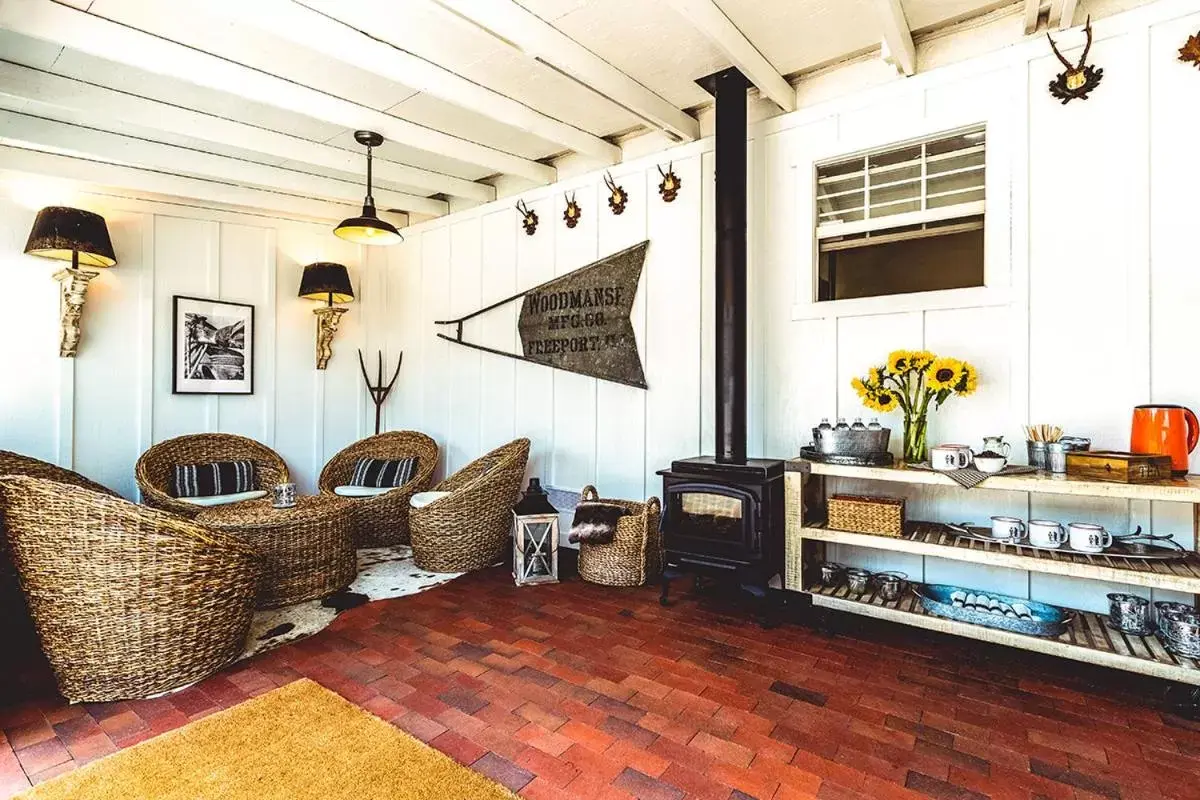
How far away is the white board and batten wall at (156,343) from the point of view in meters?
4.34

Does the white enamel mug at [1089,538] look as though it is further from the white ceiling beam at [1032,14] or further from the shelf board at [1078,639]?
the white ceiling beam at [1032,14]

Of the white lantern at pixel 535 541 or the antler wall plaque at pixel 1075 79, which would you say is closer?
the antler wall plaque at pixel 1075 79

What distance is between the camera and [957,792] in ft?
6.00

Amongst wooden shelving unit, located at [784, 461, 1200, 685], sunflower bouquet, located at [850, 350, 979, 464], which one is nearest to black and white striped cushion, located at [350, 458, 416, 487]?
wooden shelving unit, located at [784, 461, 1200, 685]

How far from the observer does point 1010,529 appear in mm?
2732

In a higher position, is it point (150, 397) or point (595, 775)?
point (150, 397)

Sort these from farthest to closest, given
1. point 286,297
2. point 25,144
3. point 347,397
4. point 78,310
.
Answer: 1. point 347,397
2. point 286,297
3. point 78,310
4. point 25,144

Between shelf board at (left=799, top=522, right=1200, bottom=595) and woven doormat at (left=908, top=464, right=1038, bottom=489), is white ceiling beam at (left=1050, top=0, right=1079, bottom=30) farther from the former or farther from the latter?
shelf board at (left=799, top=522, right=1200, bottom=595)

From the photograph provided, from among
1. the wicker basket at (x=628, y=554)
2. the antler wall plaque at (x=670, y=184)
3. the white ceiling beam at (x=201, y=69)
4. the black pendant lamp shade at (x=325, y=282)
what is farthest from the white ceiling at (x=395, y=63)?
the wicker basket at (x=628, y=554)

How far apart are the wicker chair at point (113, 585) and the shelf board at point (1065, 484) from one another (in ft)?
9.49

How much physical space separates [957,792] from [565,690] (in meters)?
1.38

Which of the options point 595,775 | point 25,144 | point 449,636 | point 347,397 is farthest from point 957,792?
point 25,144

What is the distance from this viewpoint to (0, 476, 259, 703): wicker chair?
7.47 feet

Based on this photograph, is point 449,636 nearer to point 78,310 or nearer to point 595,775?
point 595,775
